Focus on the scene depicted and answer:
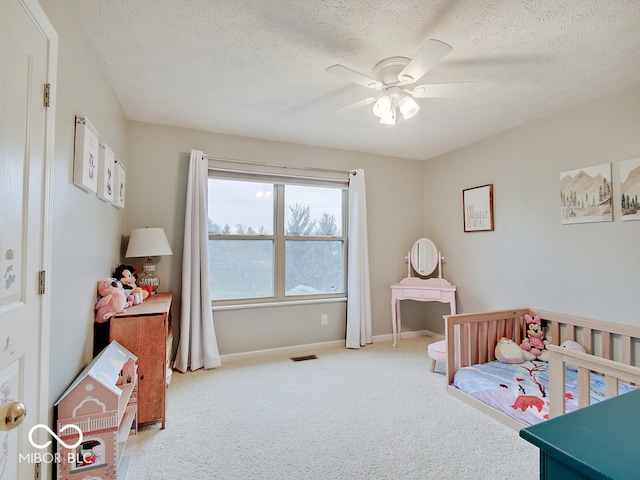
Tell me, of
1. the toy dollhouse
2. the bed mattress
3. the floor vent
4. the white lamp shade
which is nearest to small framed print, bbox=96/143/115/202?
A: the white lamp shade

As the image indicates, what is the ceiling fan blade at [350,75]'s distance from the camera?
1794 mm

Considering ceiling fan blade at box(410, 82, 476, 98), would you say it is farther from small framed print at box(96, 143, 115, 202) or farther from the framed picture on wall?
small framed print at box(96, 143, 115, 202)

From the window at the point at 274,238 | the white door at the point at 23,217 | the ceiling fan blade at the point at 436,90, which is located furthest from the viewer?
the window at the point at 274,238

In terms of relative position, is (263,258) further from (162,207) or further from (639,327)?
(639,327)

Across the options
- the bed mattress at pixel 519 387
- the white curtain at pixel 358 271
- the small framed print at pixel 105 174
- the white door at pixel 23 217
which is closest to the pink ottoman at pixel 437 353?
the bed mattress at pixel 519 387

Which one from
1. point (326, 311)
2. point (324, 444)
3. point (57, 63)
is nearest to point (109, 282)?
point (57, 63)

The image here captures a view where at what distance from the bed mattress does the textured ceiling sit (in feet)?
7.15

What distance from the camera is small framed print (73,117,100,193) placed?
1632mm

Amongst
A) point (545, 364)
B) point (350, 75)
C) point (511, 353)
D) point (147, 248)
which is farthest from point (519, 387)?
point (147, 248)

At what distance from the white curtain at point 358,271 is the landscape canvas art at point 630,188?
2.31m

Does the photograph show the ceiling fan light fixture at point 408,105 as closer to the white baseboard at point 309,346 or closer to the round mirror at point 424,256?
the round mirror at point 424,256

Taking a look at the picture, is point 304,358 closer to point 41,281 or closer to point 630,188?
point 41,281

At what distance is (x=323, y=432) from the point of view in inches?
82.0

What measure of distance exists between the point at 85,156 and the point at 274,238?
219 cm
